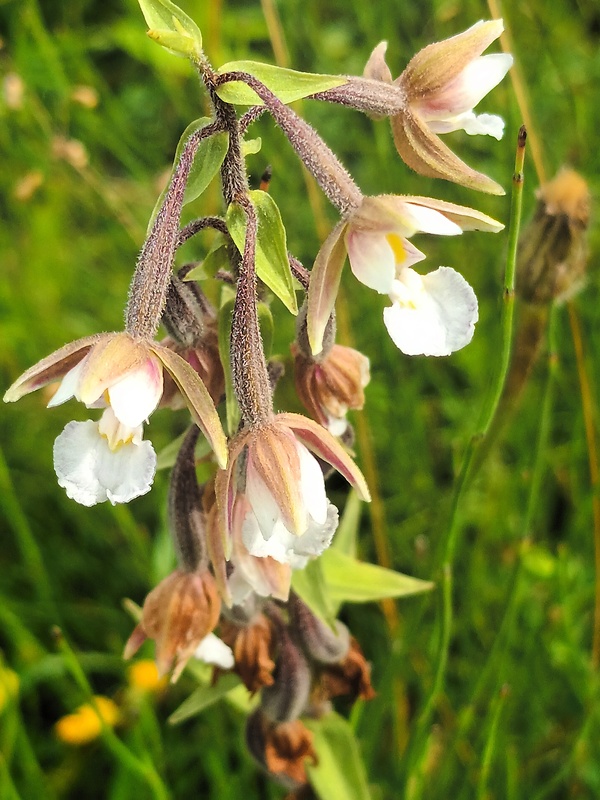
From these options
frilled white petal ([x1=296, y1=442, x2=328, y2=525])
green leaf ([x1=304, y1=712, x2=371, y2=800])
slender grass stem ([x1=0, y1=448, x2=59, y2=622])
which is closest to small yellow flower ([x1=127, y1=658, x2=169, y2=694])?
slender grass stem ([x1=0, y1=448, x2=59, y2=622])

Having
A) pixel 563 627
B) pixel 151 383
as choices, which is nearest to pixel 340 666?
pixel 563 627

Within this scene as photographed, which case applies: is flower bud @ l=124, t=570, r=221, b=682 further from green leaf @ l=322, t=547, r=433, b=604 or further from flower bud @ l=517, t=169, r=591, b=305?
flower bud @ l=517, t=169, r=591, b=305

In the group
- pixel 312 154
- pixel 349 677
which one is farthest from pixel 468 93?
pixel 349 677

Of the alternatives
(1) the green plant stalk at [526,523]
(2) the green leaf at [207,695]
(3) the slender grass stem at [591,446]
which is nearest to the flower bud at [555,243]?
(1) the green plant stalk at [526,523]

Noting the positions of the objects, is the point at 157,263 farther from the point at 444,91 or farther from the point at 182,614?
the point at 182,614

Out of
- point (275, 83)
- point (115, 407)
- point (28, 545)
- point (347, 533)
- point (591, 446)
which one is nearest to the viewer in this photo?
point (115, 407)
